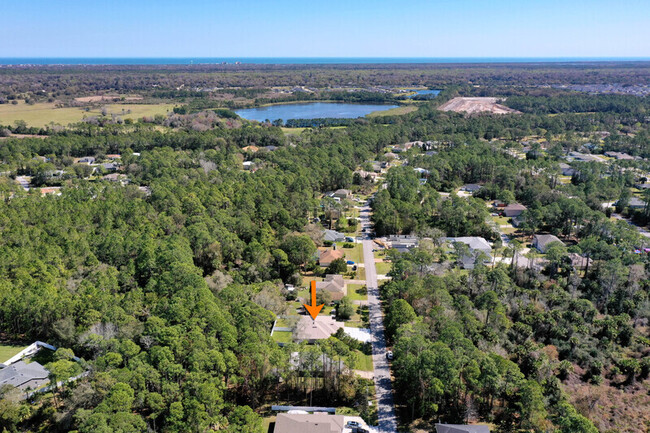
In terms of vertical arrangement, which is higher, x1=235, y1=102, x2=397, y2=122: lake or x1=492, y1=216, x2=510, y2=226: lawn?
x1=235, y1=102, x2=397, y2=122: lake

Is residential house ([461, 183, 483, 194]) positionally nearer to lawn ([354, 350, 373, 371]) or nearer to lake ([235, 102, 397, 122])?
lawn ([354, 350, 373, 371])

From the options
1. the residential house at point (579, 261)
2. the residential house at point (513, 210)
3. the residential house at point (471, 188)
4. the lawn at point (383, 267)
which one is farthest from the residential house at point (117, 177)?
the residential house at point (579, 261)

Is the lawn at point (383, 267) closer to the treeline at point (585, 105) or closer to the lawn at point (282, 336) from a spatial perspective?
the lawn at point (282, 336)

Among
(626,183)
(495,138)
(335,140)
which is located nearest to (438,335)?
(626,183)

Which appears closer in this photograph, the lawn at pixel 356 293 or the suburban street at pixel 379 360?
the suburban street at pixel 379 360

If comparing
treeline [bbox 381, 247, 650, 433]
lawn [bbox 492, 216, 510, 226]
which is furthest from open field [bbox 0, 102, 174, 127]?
treeline [bbox 381, 247, 650, 433]

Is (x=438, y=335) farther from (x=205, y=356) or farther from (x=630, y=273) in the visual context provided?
(x=630, y=273)
